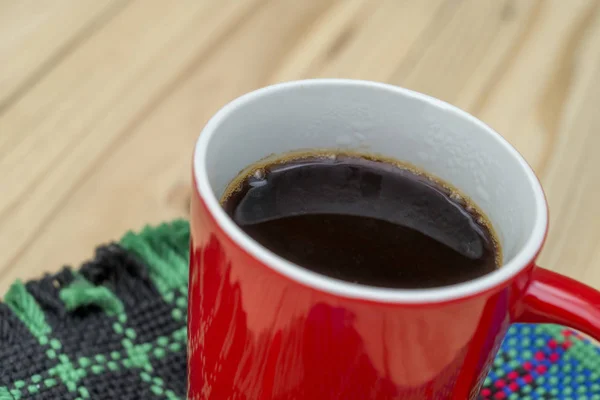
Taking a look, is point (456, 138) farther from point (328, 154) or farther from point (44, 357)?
point (44, 357)

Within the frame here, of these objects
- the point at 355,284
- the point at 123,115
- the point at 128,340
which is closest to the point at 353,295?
the point at 355,284

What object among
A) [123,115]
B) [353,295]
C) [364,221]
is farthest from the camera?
[123,115]

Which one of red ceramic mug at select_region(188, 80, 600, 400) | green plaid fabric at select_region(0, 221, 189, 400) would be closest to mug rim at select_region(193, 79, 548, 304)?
red ceramic mug at select_region(188, 80, 600, 400)

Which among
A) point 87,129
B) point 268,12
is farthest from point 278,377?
point 268,12

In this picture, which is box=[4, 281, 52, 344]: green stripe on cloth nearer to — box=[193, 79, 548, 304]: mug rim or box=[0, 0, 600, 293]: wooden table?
box=[0, 0, 600, 293]: wooden table

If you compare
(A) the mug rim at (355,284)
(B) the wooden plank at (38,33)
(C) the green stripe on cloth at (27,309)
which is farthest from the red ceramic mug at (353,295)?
(B) the wooden plank at (38,33)

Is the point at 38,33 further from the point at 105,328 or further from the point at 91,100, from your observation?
the point at 105,328
